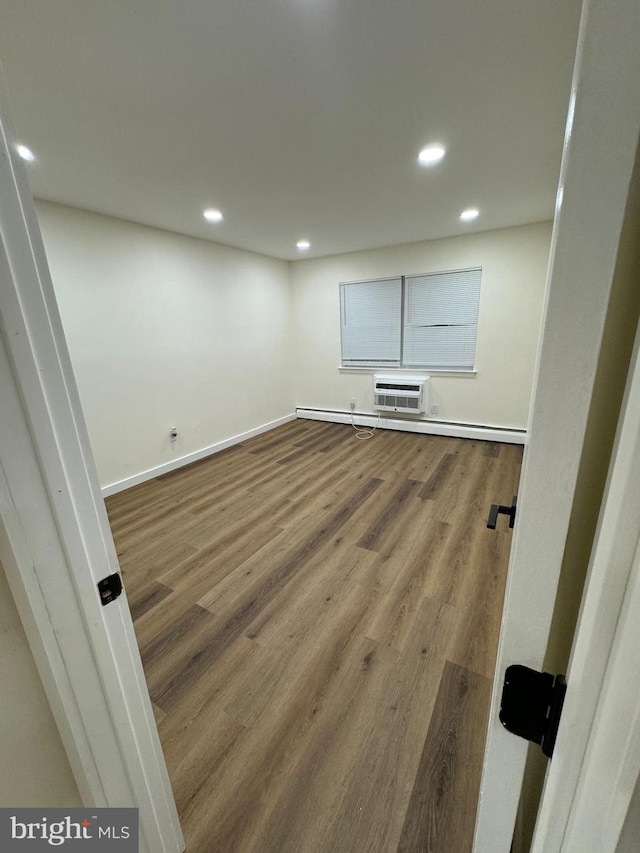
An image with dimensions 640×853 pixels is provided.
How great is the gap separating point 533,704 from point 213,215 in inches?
141

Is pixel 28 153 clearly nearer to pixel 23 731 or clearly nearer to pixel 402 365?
pixel 23 731

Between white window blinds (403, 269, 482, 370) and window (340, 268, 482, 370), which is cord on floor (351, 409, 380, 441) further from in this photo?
white window blinds (403, 269, 482, 370)

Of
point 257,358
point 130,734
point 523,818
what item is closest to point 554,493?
point 523,818

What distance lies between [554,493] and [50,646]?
868 mm

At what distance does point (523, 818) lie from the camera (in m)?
0.62

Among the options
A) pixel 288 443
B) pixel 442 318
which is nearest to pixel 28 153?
pixel 288 443

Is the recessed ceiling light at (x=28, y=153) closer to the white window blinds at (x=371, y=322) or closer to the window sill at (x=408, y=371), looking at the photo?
the white window blinds at (x=371, y=322)

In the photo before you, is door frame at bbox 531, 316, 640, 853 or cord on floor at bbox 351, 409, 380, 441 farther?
cord on floor at bbox 351, 409, 380, 441

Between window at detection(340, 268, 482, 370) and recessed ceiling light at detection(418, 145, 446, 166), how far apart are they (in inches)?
83.8

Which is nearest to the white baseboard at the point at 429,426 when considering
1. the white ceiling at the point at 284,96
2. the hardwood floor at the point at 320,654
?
the hardwood floor at the point at 320,654

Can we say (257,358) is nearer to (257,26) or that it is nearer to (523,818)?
(257,26)

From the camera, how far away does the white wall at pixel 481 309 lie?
3.69 meters

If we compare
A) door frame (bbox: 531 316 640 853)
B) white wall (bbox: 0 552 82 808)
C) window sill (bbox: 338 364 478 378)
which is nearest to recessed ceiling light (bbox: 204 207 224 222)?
window sill (bbox: 338 364 478 378)

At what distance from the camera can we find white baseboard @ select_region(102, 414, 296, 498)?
10.6 ft
